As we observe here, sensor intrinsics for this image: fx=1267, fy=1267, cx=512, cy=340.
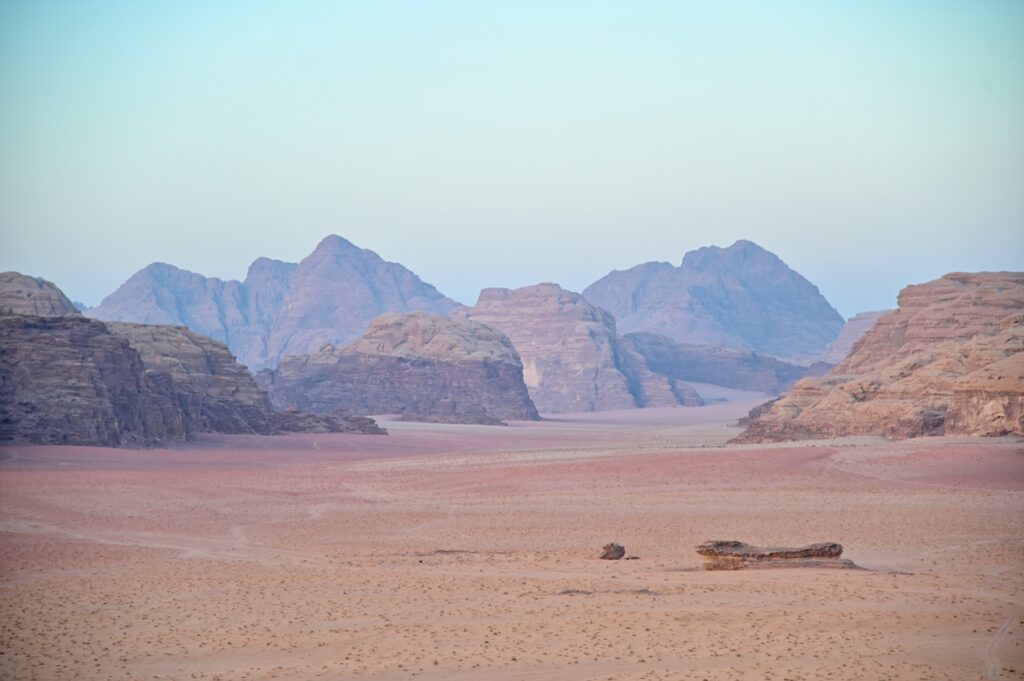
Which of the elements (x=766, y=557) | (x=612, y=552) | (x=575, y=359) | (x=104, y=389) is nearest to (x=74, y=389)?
(x=104, y=389)

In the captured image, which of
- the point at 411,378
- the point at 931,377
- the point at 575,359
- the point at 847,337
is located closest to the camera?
the point at 931,377

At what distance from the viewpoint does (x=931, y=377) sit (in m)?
49.2

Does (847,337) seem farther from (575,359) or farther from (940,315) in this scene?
(940,315)

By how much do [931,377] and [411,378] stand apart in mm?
56874

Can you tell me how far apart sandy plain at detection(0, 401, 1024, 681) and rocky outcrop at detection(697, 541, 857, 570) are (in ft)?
1.95

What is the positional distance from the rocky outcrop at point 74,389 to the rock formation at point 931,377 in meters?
26.7

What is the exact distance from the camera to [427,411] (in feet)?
315

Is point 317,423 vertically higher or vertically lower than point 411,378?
lower

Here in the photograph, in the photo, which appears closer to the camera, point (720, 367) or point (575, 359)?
point (575, 359)

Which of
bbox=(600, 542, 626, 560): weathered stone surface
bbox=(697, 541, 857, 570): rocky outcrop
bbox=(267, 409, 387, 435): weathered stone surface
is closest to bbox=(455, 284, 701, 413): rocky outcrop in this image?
bbox=(267, 409, 387, 435): weathered stone surface

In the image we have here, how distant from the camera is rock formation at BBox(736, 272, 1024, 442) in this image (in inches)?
1748

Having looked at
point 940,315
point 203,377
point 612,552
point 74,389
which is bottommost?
point 612,552

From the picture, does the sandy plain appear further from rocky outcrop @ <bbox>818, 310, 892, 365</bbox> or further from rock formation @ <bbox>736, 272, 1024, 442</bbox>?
rocky outcrop @ <bbox>818, 310, 892, 365</bbox>

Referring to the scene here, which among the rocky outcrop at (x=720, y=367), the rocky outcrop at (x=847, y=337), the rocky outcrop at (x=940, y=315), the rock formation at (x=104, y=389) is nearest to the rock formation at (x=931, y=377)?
the rocky outcrop at (x=940, y=315)
